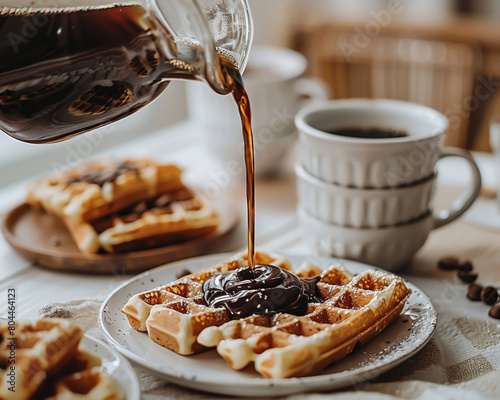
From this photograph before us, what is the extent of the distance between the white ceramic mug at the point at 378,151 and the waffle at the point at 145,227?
0.82 ft

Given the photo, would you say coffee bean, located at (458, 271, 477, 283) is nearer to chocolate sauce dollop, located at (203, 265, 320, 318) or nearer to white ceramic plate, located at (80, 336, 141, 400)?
chocolate sauce dollop, located at (203, 265, 320, 318)

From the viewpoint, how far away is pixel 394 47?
8.46 ft

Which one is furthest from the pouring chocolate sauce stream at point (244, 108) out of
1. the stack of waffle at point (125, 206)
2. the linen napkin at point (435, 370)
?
the stack of waffle at point (125, 206)

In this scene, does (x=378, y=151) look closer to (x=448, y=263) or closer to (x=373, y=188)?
(x=373, y=188)

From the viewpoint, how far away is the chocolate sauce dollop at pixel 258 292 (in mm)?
924

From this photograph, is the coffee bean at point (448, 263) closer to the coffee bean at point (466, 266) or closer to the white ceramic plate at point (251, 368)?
the coffee bean at point (466, 266)

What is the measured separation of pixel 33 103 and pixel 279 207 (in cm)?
86

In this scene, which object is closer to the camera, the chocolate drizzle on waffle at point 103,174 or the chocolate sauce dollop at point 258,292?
the chocolate sauce dollop at point 258,292

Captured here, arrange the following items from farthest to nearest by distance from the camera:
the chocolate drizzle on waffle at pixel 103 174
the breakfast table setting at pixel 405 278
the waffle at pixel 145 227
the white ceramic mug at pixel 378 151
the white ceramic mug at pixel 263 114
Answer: the white ceramic mug at pixel 263 114
the chocolate drizzle on waffle at pixel 103 174
the waffle at pixel 145 227
the white ceramic mug at pixel 378 151
the breakfast table setting at pixel 405 278

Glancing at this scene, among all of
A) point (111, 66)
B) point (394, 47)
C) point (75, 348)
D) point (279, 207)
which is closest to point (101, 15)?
point (111, 66)

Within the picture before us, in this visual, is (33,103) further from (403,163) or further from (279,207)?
(279,207)

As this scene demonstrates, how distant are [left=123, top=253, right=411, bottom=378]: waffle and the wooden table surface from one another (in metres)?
0.20

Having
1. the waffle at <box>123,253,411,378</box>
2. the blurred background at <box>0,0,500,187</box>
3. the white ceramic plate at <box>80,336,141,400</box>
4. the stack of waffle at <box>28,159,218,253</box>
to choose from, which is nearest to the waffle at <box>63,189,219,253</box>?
the stack of waffle at <box>28,159,218,253</box>

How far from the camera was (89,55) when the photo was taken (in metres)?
0.82
